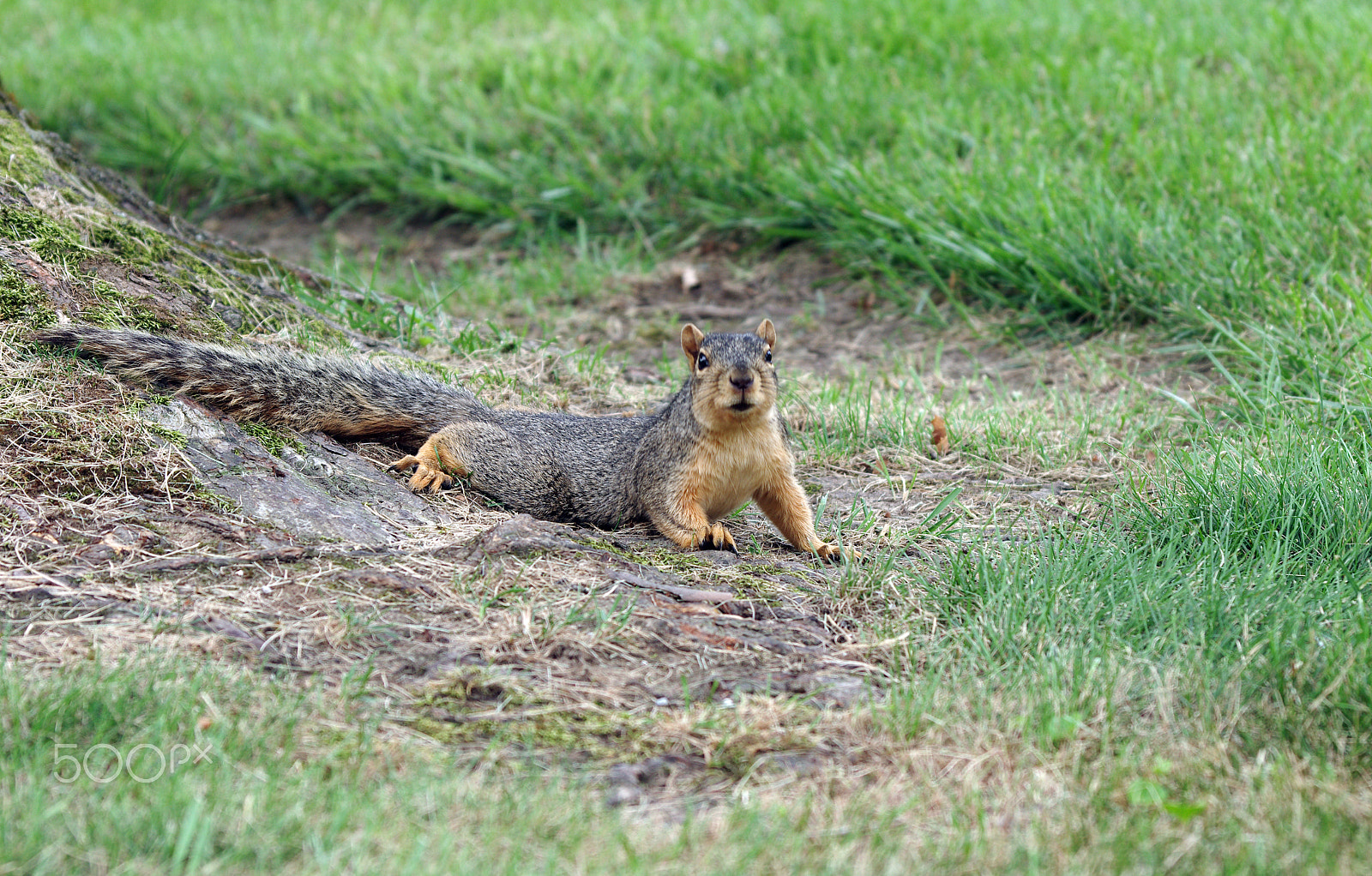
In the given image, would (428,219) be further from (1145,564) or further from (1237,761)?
(1237,761)

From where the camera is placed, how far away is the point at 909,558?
3.26 meters

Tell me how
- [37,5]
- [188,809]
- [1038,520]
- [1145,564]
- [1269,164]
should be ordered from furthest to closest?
[37,5], [1269,164], [1038,520], [1145,564], [188,809]

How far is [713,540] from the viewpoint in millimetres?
3420

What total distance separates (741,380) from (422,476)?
1.04 meters

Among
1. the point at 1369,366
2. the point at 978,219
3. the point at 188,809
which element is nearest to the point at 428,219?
the point at 978,219

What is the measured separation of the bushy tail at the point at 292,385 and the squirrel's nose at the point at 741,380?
3.42ft

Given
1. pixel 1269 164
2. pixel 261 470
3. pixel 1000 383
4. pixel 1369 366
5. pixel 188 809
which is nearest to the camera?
pixel 188 809

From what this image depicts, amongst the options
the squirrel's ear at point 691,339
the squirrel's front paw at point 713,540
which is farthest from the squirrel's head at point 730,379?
the squirrel's front paw at point 713,540

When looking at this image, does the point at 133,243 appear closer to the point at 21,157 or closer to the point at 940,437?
the point at 21,157

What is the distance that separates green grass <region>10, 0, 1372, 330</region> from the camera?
16.8 ft

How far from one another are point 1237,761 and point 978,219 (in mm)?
3501

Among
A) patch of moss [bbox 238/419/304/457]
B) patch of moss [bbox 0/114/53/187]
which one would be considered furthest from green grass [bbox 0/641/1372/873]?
patch of moss [bbox 0/114/53/187]

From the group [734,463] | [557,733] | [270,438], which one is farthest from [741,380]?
[270,438]

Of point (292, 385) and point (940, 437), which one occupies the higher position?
point (292, 385)
